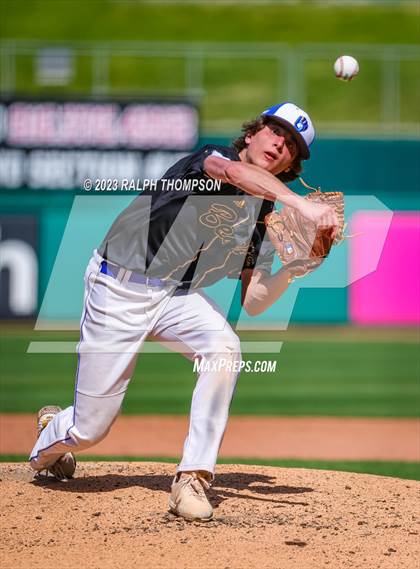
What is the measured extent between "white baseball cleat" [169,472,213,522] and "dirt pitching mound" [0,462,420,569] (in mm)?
48

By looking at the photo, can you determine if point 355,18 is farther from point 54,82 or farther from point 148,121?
point 148,121

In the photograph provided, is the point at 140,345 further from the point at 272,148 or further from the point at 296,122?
the point at 296,122

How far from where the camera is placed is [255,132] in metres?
5.05

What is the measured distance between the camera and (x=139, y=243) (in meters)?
5.04

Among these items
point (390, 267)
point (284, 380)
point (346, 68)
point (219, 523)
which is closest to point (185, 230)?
point (219, 523)

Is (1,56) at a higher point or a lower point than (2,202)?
higher

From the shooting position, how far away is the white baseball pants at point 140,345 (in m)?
4.83

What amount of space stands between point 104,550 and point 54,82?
25.5 m

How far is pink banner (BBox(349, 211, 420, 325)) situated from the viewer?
17828mm

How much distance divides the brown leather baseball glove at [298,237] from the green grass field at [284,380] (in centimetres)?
540

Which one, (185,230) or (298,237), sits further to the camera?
(298,237)

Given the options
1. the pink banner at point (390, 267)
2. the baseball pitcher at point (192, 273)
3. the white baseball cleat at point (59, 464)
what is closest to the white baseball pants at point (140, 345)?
the baseball pitcher at point (192, 273)

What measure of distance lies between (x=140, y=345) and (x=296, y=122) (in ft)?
4.34

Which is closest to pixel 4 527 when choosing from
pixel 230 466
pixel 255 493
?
pixel 255 493
